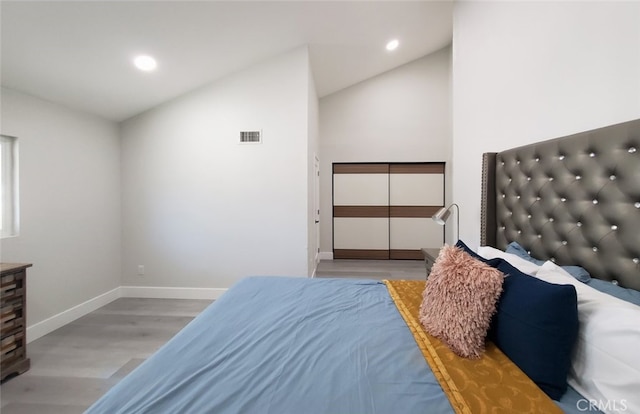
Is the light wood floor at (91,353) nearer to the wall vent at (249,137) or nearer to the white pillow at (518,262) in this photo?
the wall vent at (249,137)

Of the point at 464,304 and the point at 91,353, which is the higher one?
the point at 464,304

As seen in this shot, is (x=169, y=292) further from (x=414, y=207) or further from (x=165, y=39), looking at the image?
(x=414, y=207)

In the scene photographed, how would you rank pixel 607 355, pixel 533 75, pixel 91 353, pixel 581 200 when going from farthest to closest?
pixel 91 353, pixel 533 75, pixel 581 200, pixel 607 355

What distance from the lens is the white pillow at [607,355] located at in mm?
673

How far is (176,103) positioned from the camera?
120 inches

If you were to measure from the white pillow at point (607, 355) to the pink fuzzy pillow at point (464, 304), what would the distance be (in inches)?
9.5

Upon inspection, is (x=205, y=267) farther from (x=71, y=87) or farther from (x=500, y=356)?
(x=500, y=356)

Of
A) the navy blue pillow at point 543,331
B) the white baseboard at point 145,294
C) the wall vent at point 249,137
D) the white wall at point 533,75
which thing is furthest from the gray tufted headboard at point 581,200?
the white baseboard at point 145,294

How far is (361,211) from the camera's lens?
4.82 m

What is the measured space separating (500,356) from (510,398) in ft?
0.76

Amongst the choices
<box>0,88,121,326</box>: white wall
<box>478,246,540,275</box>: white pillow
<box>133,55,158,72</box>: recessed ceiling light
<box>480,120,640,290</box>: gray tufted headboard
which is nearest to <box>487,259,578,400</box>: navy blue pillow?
<box>478,246,540,275</box>: white pillow

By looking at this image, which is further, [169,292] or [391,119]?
[391,119]

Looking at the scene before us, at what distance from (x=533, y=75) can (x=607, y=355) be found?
5.08 ft

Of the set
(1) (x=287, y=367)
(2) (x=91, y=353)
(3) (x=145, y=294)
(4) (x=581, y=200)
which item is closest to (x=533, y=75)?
(4) (x=581, y=200)
